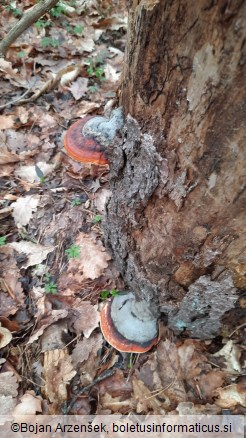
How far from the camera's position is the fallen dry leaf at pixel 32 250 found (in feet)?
9.87

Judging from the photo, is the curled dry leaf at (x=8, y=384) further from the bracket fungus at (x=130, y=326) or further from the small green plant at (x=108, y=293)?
the small green plant at (x=108, y=293)

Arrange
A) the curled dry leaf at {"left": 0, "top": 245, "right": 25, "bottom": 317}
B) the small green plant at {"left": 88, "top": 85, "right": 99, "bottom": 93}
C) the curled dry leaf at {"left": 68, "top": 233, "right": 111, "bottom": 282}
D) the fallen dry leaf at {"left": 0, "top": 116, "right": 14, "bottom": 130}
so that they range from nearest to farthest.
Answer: the curled dry leaf at {"left": 0, "top": 245, "right": 25, "bottom": 317}
the curled dry leaf at {"left": 68, "top": 233, "right": 111, "bottom": 282}
the fallen dry leaf at {"left": 0, "top": 116, "right": 14, "bottom": 130}
the small green plant at {"left": 88, "top": 85, "right": 99, "bottom": 93}

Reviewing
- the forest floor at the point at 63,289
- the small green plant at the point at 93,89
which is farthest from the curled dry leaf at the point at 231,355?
the small green plant at the point at 93,89

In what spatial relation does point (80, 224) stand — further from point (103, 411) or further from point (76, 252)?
point (103, 411)

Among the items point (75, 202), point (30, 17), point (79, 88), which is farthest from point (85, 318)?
point (79, 88)

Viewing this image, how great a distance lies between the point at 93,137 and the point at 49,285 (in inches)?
61.9

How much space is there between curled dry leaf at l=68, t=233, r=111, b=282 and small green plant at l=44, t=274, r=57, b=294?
0.62 ft

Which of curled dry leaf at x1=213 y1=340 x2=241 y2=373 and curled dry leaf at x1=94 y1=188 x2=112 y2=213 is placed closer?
curled dry leaf at x1=213 y1=340 x2=241 y2=373

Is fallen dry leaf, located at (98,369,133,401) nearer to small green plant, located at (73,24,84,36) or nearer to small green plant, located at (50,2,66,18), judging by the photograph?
small green plant, located at (73,24,84,36)

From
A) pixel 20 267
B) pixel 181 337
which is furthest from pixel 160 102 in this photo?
pixel 20 267

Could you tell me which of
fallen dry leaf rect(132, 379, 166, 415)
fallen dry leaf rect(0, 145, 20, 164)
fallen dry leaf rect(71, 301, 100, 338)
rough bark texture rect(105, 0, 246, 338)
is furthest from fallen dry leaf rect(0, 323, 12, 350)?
fallen dry leaf rect(0, 145, 20, 164)

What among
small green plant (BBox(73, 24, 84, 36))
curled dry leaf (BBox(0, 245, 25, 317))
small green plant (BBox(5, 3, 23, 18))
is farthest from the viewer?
small green plant (BBox(73, 24, 84, 36))

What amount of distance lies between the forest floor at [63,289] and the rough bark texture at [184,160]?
1.38 feet

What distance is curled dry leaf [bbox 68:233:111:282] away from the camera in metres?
2.94
